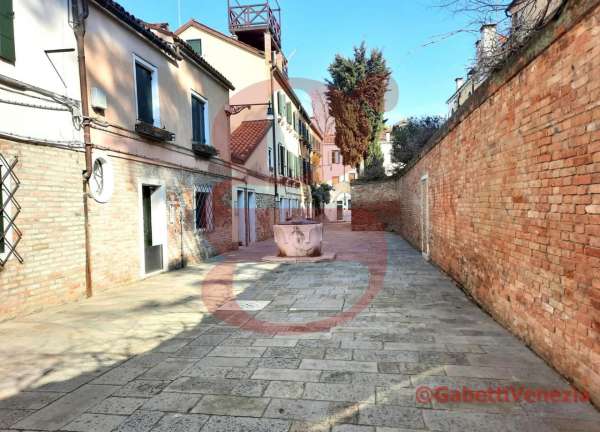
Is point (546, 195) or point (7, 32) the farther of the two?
point (7, 32)

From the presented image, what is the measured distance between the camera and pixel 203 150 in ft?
34.0

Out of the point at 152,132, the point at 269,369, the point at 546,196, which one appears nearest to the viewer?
the point at 546,196

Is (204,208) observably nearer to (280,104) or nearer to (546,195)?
(546,195)

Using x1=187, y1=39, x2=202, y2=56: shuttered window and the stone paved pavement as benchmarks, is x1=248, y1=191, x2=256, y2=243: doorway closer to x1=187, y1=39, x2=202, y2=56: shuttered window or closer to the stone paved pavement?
x1=187, y1=39, x2=202, y2=56: shuttered window

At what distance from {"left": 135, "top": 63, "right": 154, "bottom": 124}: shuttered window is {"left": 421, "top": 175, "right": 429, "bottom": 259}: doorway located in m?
6.65

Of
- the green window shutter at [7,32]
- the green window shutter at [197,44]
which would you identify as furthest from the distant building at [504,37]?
the green window shutter at [197,44]

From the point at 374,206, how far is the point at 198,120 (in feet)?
38.3

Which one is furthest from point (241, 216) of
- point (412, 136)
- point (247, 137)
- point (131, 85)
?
point (412, 136)

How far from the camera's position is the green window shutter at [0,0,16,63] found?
15.9 feet

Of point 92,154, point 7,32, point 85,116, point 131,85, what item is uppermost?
point 131,85

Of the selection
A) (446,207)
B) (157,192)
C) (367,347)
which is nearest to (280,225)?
(157,192)

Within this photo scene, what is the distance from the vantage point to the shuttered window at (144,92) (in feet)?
26.5

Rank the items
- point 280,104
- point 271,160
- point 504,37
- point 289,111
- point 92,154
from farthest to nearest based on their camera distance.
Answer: point 289,111
point 280,104
point 271,160
point 92,154
point 504,37

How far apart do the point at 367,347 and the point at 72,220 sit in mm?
4888
